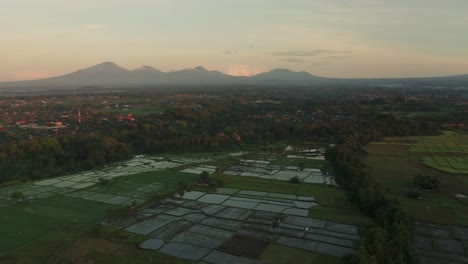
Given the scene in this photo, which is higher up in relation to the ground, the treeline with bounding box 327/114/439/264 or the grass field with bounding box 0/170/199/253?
the treeline with bounding box 327/114/439/264

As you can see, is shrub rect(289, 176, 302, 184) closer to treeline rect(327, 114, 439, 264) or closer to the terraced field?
treeline rect(327, 114, 439, 264)

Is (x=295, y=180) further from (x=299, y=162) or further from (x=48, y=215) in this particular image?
(x=48, y=215)

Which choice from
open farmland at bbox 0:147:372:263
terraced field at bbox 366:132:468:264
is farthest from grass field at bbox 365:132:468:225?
open farmland at bbox 0:147:372:263

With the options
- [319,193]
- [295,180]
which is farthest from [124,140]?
[319,193]

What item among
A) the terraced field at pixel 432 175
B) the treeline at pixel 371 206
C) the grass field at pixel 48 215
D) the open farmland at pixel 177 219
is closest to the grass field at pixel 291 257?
the open farmland at pixel 177 219

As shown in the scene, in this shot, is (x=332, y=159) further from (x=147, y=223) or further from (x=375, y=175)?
(x=147, y=223)

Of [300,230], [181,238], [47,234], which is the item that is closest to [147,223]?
[181,238]
